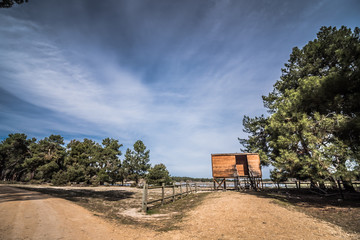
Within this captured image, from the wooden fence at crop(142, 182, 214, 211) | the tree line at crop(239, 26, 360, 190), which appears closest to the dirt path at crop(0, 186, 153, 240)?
the wooden fence at crop(142, 182, 214, 211)

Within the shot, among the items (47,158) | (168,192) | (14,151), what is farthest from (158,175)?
(14,151)

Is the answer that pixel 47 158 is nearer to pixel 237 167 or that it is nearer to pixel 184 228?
pixel 237 167

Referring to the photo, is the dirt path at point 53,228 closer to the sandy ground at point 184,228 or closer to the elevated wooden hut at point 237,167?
the sandy ground at point 184,228

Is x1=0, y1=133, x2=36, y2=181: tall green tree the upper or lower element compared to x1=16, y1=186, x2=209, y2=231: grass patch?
upper

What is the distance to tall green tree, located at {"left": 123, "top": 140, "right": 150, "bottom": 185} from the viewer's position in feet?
120

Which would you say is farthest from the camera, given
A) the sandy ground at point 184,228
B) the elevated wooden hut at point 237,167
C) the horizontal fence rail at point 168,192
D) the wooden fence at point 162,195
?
the elevated wooden hut at point 237,167

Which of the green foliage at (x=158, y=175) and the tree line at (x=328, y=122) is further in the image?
the green foliage at (x=158, y=175)

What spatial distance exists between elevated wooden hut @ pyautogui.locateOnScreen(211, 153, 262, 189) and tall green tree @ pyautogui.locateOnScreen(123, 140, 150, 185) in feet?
59.4

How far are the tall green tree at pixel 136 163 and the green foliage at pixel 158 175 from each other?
687 centimetres

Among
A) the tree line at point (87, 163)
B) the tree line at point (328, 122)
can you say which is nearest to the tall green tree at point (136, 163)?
the tree line at point (87, 163)

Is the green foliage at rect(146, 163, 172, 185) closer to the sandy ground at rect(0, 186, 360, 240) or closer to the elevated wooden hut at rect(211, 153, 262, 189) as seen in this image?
the elevated wooden hut at rect(211, 153, 262, 189)

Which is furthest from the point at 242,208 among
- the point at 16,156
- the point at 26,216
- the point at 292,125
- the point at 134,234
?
the point at 16,156

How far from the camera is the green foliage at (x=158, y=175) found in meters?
29.2

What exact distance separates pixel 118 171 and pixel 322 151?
37.2 metres
